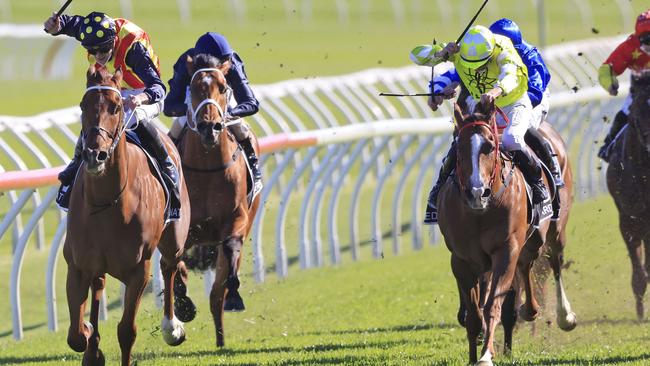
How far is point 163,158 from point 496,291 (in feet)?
6.29

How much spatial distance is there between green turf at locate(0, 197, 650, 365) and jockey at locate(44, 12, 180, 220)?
115cm

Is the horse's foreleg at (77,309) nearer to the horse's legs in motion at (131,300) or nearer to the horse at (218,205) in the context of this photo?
the horse's legs in motion at (131,300)

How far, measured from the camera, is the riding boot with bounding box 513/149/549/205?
9320 millimetres

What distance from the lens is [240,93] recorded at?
33.5 feet

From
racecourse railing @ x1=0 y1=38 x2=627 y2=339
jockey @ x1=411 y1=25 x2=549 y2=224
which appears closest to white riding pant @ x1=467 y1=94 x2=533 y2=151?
jockey @ x1=411 y1=25 x2=549 y2=224

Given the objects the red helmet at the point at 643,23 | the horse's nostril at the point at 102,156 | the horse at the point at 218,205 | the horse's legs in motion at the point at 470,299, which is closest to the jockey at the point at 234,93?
the horse at the point at 218,205

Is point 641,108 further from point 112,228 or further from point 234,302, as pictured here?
point 112,228

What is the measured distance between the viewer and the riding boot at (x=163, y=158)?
29.3 ft

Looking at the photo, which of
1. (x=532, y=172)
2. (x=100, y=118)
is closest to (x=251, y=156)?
(x=532, y=172)

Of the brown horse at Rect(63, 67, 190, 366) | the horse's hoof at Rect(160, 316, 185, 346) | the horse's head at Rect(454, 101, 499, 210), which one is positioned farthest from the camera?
the horse's hoof at Rect(160, 316, 185, 346)

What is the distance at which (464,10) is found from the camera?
123 ft

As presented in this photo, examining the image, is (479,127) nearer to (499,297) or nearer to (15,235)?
(499,297)

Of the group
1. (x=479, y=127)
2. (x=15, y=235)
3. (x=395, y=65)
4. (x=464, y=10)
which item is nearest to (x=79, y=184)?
(x=479, y=127)

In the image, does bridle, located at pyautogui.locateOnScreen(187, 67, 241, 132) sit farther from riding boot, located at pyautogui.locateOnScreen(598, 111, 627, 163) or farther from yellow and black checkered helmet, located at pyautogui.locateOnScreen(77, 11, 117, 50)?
riding boot, located at pyautogui.locateOnScreen(598, 111, 627, 163)
